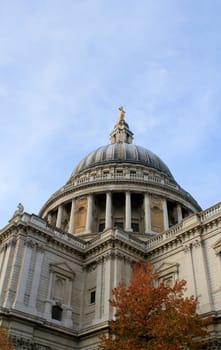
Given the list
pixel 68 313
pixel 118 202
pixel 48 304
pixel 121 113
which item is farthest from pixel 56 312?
pixel 121 113

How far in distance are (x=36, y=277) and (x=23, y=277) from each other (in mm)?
1234

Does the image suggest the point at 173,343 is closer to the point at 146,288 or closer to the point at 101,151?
the point at 146,288

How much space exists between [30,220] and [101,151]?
28.1 m

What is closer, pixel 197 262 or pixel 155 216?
pixel 197 262

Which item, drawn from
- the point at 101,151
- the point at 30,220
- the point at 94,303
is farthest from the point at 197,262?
the point at 101,151

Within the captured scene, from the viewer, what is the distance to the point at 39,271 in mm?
28391

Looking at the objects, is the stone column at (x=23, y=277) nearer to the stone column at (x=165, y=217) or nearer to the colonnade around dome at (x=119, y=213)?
the colonnade around dome at (x=119, y=213)

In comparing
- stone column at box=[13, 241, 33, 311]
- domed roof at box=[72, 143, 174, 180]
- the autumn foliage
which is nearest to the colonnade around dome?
domed roof at box=[72, 143, 174, 180]

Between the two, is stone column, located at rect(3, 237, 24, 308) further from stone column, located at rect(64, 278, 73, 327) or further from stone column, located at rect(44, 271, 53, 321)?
stone column, located at rect(64, 278, 73, 327)

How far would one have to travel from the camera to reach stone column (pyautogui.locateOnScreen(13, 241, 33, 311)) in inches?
1011

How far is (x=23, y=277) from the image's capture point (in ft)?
88.6

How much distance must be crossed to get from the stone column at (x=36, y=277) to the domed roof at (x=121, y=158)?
25500mm

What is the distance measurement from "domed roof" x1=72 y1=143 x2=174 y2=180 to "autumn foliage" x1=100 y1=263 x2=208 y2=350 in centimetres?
3243

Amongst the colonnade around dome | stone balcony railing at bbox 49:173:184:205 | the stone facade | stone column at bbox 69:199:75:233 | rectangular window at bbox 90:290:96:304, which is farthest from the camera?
stone balcony railing at bbox 49:173:184:205
